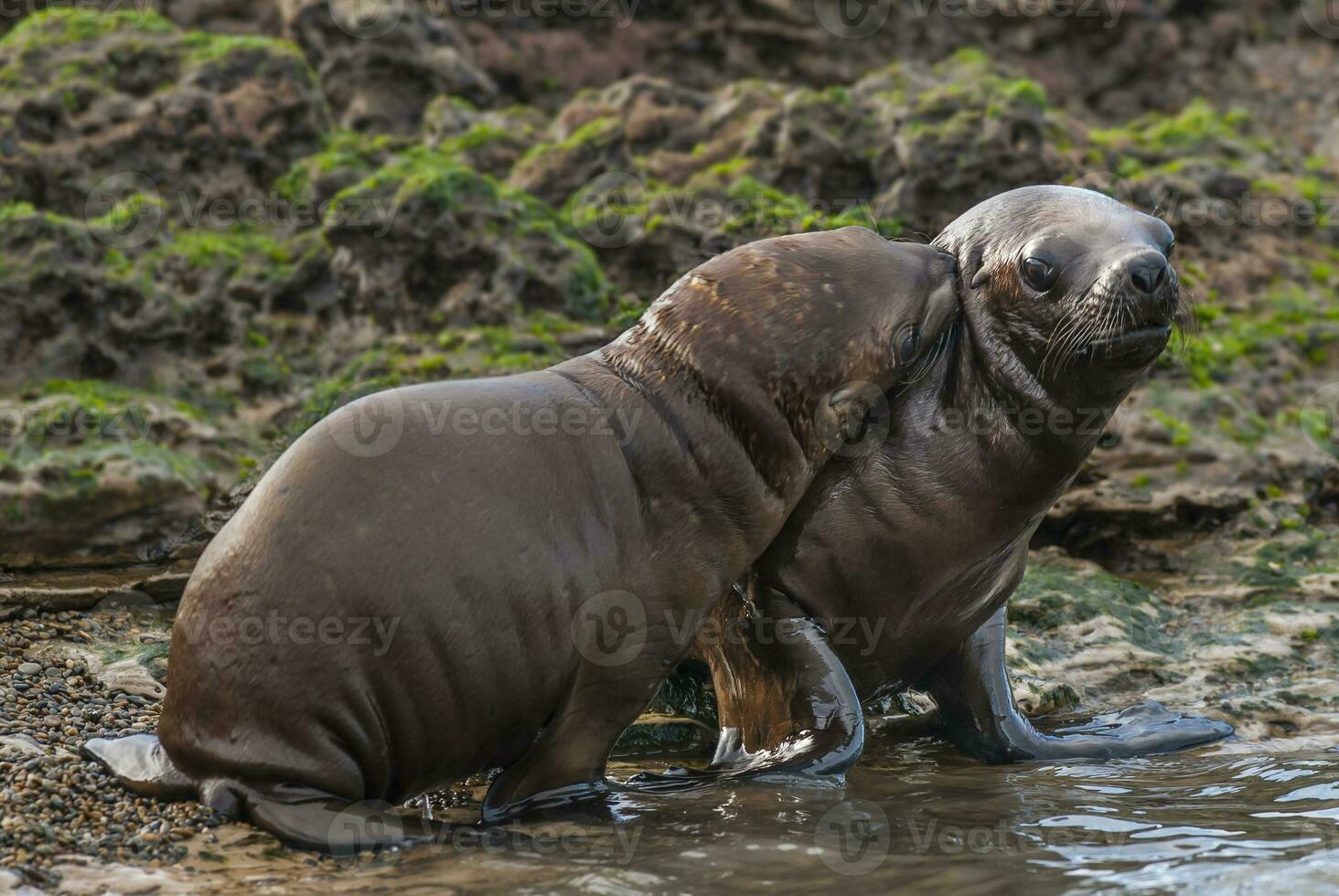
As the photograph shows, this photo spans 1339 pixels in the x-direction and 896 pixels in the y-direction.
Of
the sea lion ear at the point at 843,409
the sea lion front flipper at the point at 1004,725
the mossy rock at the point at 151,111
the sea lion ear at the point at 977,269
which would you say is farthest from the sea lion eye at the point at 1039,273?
the mossy rock at the point at 151,111

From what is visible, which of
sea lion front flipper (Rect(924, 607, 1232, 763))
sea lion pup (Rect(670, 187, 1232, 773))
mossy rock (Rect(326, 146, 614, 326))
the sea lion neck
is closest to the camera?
the sea lion neck

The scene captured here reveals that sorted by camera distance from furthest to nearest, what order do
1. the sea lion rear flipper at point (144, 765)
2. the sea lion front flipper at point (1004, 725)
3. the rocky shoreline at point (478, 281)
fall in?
the rocky shoreline at point (478, 281) < the sea lion front flipper at point (1004, 725) < the sea lion rear flipper at point (144, 765)

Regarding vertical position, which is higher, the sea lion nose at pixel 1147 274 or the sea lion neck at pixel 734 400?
the sea lion nose at pixel 1147 274

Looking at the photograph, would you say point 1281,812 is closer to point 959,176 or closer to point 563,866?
point 563,866

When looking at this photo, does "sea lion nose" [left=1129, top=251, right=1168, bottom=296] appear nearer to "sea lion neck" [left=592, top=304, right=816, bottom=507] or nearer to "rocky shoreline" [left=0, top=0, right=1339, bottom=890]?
"sea lion neck" [left=592, top=304, right=816, bottom=507]

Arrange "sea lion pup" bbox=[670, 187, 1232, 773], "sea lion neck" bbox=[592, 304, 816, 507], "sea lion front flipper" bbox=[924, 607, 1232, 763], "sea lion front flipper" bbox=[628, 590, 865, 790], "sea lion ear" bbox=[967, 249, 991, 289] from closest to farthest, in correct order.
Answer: "sea lion neck" bbox=[592, 304, 816, 507] < "sea lion front flipper" bbox=[628, 590, 865, 790] < "sea lion pup" bbox=[670, 187, 1232, 773] < "sea lion ear" bbox=[967, 249, 991, 289] < "sea lion front flipper" bbox=[924, 607, 1232, 763]

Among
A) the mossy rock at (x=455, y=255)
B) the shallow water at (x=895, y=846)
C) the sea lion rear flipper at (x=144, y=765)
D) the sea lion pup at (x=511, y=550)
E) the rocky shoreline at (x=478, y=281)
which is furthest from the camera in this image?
the mossy rock at (x=455, y=255)

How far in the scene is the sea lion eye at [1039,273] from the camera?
4875 millimetres

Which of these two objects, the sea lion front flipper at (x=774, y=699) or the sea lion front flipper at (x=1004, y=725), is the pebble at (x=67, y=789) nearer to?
the sea lion front flipper at (x=774, y=699)

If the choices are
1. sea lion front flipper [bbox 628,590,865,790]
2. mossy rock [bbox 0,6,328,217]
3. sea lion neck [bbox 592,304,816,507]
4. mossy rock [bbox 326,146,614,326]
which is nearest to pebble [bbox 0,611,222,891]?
sea lion front flipper [bbox 628,590,865,790]

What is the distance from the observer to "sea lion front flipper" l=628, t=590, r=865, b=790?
187 inches

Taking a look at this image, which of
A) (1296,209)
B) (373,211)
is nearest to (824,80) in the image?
(1296,209)

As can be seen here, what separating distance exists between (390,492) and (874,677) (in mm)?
1944

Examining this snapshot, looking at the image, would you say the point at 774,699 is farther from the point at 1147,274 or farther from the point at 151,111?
the point at 151,111
